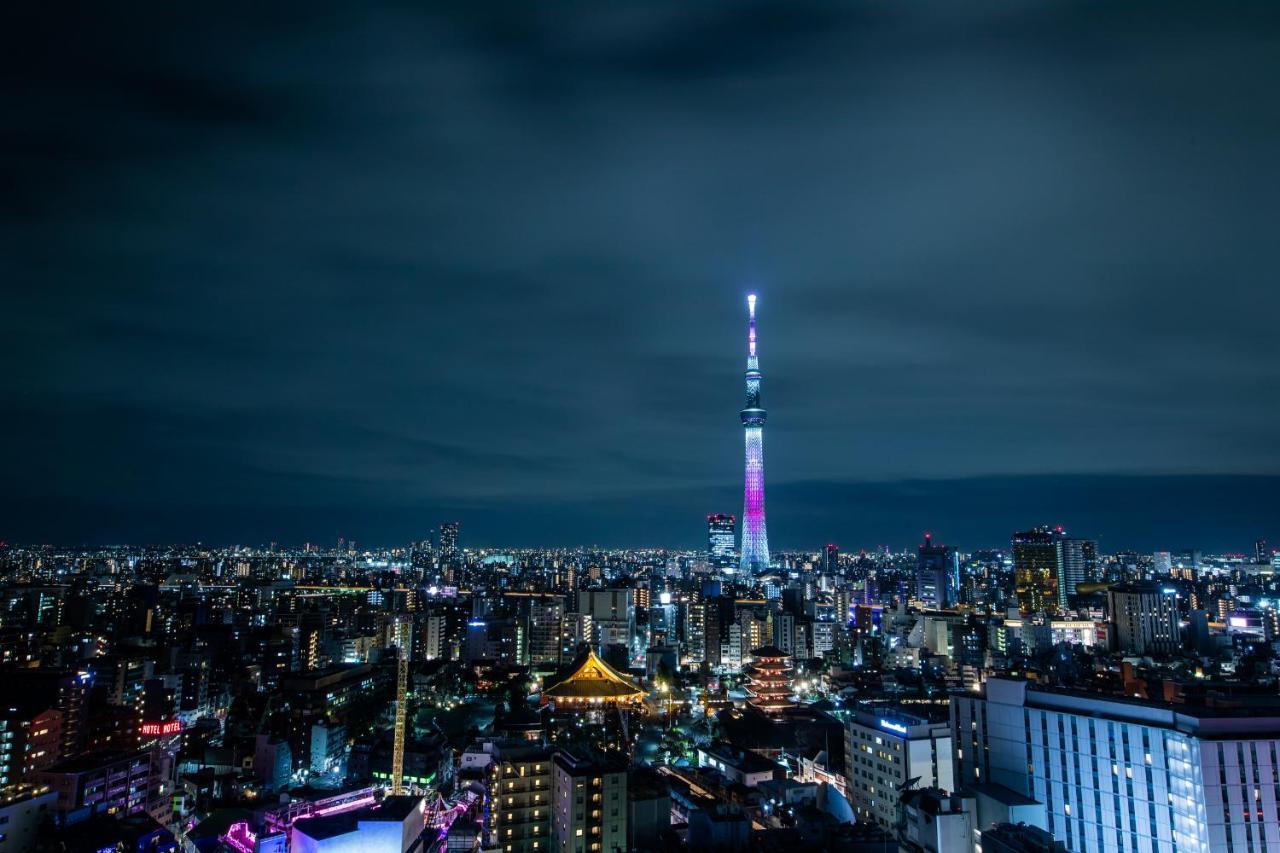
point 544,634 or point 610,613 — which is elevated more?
point 610,613

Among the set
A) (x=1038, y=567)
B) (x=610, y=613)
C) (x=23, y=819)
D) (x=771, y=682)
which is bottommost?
(x=771, y=682)

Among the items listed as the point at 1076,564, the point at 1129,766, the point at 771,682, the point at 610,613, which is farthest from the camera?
the point at 1076,564

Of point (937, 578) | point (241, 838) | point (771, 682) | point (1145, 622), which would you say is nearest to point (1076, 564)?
point (937, 578)

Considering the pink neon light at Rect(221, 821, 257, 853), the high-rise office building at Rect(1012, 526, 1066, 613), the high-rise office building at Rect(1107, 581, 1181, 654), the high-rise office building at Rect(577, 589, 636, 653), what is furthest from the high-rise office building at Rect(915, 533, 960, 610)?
the pink neon light at Rect(221, 821, 257, 853)

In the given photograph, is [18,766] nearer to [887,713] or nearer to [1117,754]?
[887,713]

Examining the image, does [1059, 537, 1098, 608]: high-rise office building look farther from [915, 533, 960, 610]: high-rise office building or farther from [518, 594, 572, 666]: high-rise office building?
[518, 594, 572, 666]: high-rise office building

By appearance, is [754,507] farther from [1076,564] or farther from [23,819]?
[23,819]

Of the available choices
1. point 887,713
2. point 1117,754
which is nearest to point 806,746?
point 887,713
